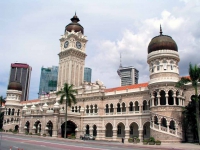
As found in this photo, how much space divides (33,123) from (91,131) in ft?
47.7

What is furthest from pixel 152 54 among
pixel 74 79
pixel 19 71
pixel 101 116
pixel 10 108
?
pixel 19 71

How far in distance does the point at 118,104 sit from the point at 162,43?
16.2m

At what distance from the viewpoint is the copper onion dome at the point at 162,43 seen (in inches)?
1532

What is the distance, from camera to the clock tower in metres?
61.2

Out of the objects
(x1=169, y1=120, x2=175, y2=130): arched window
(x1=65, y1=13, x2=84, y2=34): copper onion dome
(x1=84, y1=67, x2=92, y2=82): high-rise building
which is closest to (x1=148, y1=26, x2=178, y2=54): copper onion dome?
(x1=169, y1=120, x2=175, y2=130): arched window

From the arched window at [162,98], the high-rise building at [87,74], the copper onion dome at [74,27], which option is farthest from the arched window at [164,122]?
the high-rise building at [87,74]

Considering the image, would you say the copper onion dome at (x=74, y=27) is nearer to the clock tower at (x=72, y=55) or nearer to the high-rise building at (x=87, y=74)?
the clock tower at (x=72, y=55)

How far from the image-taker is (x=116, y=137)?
149 ft

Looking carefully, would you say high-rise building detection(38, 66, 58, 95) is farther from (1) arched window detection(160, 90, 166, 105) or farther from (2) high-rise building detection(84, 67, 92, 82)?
(1) arched window detection(160, 90, 166, 105)

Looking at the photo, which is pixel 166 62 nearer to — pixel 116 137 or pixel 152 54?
pixel 152 54

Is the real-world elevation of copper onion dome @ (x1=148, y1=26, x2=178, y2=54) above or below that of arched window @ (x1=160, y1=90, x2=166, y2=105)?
above

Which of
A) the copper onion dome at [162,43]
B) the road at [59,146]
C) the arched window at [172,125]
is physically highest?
the copper onion dome at [162,43]

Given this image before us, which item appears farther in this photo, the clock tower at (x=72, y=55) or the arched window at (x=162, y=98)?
the clock tower at (x=72, y=55)

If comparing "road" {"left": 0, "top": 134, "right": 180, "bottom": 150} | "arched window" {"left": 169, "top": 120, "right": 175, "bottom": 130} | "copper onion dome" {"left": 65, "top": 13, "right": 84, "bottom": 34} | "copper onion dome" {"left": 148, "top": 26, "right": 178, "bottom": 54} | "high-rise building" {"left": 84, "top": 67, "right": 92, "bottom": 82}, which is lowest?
"road" {"left": 0, "top": 134, "right": 180, "bottom": 150}
